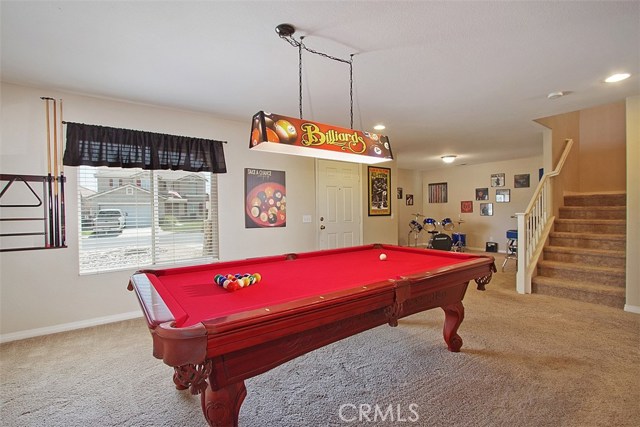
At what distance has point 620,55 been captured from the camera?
2479 mm

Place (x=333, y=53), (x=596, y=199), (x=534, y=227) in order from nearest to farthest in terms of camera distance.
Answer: (x=333, y=53), (x=534, y=227), (x=596, y=199)

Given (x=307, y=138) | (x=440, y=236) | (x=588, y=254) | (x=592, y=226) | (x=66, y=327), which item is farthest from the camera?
(x=440, y=236)

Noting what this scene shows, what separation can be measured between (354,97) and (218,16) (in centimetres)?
175

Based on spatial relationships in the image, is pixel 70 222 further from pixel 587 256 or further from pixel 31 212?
pixel 587 256

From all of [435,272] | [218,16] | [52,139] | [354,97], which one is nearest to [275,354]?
[435,272]

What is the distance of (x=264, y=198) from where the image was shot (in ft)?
14.1

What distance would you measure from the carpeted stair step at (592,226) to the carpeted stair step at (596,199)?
74 cm

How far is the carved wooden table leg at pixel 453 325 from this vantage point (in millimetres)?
2520

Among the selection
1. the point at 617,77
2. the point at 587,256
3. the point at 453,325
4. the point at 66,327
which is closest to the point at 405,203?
the point at 587,256

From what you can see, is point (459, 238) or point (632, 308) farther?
point (459, 238)

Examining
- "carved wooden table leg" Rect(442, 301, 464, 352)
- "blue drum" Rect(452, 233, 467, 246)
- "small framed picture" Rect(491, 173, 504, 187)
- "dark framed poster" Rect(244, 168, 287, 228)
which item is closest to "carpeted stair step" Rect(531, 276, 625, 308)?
"carved wooden table leg" Rect(442, 301, 464, 352)

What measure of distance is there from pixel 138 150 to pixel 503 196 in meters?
7.88

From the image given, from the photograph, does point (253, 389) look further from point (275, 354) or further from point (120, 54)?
point (120, 54)

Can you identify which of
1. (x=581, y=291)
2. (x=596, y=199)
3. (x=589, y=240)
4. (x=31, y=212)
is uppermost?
(x=596, y=199)
